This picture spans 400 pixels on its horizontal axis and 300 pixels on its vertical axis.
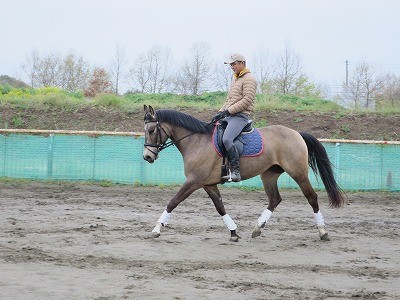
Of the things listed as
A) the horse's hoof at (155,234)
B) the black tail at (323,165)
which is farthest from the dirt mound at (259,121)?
the horse's hoof at (155,234)

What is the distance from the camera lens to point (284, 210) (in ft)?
50.0

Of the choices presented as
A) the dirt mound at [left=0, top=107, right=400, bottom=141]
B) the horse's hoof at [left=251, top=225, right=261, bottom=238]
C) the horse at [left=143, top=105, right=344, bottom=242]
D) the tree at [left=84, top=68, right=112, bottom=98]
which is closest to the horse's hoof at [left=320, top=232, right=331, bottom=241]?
the horse at [left=143, top=105, right=344, bottom=242]

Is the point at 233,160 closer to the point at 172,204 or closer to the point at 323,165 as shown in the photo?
the point at 172,204

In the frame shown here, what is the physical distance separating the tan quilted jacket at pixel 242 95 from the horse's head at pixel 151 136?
1.31 m

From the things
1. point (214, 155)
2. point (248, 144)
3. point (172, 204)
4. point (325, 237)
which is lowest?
point (325, 237)

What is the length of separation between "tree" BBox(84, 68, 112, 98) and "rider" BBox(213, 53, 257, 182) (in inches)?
1307

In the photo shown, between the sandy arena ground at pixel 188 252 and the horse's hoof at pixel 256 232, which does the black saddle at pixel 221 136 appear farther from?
the sandy arena ground at pixel 188 252

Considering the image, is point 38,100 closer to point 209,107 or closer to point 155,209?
point 209,107

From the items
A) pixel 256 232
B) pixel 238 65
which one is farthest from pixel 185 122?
pixel 256 232

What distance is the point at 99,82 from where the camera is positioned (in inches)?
1779

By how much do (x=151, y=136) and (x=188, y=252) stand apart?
2464mm

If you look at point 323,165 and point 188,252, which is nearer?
point 188,252

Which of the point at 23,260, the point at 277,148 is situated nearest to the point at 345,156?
the point at 277,148

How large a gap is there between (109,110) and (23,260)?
18973 millimetres
